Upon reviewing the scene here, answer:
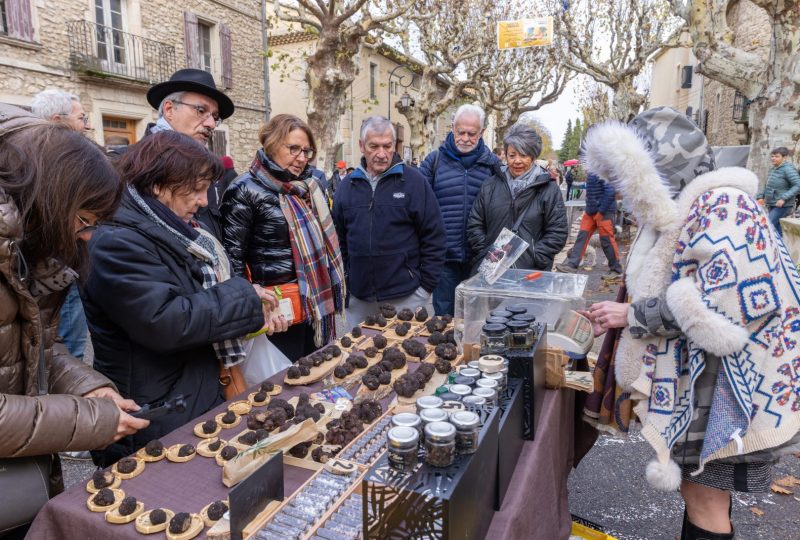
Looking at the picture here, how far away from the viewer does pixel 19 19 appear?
33.8 feet

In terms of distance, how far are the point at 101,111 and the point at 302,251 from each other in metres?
12.1

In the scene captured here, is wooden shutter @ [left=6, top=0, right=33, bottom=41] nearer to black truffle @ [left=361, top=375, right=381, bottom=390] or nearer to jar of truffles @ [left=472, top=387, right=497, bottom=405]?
black truffle @ [left=361, top=375, right=381, bottom=390]

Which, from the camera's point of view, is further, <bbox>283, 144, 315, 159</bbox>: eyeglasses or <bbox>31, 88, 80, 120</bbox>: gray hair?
<bbox>31, 88, 80, 120</bbox>: gray hair

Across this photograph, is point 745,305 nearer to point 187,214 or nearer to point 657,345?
point 657,345

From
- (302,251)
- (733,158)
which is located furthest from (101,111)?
(733,158)

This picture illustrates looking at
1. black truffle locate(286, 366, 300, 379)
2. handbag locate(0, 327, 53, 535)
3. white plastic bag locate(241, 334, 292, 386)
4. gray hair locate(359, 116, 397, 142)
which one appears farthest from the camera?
gray hair locate(359, 116, 397, 142)

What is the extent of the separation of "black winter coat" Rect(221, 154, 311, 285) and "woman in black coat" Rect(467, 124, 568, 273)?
5.43 feet

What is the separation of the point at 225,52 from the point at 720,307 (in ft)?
53.7

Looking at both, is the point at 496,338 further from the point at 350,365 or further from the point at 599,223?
the point at 599,223

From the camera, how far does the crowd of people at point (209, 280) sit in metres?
1.30

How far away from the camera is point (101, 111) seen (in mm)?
12336

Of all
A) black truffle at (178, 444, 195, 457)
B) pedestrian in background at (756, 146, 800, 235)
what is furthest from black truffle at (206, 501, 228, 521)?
pedestrian in background at (756, 146, 800, 235)

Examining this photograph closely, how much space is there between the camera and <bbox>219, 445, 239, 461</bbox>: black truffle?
148 centimetres

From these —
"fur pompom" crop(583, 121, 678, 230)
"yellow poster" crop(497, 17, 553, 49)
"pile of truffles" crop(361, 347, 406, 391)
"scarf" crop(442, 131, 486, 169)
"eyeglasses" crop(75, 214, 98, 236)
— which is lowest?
"pile of truffles" crop(361, 347, 406, 391)
